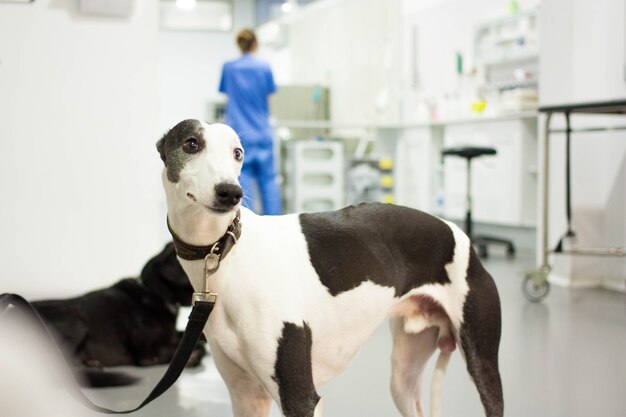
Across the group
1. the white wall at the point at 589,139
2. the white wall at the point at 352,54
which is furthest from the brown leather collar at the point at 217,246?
the white wall at the point at 352,54

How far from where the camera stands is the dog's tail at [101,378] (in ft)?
7.74

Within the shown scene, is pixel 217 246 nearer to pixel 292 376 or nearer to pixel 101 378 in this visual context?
pixel 292 376

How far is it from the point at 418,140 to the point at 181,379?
5.85 meters

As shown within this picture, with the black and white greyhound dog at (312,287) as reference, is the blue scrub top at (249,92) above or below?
above

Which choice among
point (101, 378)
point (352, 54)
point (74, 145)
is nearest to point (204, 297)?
point (101, 378)

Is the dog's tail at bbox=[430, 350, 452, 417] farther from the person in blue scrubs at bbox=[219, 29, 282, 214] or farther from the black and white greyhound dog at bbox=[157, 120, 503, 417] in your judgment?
the person in blue scrubs at bbox=[219, 29, 282, 214]

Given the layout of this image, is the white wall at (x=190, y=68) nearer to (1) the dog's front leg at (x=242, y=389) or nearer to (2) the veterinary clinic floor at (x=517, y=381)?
(2) the veterinary clinic floor at (x=517, y=381)

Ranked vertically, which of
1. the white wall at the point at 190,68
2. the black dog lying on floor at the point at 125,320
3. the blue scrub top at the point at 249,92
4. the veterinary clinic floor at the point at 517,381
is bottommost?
the veterinary clinic floor at the point at 517,381

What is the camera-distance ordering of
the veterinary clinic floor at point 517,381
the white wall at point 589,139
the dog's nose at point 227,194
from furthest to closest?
the white wall at point 589,139 < the veterinary clinic floor at point 517,381 < the dog's nose at point 227,194

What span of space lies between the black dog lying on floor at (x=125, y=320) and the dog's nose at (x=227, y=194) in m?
1.48

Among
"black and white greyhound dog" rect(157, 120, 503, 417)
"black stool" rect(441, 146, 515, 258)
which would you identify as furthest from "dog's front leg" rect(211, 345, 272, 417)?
"black stool" rect(441, 146, 515, 258)

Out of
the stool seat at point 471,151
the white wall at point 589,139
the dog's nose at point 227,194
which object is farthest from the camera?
the stool seat at point 471,151

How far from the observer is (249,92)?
17.1 feet

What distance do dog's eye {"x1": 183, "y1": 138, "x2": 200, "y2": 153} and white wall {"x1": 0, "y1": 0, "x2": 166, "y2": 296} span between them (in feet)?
6.11
